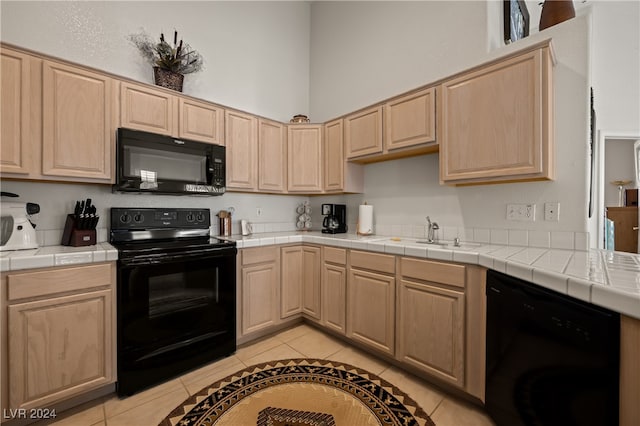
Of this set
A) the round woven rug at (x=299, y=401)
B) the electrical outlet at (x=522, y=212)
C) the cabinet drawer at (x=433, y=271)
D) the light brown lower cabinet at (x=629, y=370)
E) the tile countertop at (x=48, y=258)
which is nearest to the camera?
the light brown lower cabinet at (x=629, y=370)

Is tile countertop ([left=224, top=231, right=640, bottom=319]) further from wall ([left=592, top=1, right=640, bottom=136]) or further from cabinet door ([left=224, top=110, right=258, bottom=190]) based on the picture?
wall ([left=592, top=1, right=640, bottom=136])

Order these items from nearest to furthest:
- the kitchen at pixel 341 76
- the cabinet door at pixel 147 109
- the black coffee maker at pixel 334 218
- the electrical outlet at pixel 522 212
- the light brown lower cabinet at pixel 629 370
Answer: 1. the light brown lower cabinet at pixel 629 370
2. the kitchen at pixel 341 76
3. the electrical outlet at pixel 522 212
4. the cabinet door at pixel 147 109
5. the black coffee maker at pixel 334 218

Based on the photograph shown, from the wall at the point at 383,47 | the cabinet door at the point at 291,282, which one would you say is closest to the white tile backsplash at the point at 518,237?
the wall at the point at 383,47

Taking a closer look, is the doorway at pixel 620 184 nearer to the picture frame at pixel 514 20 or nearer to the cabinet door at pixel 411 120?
the picture frame at pixel 514 20

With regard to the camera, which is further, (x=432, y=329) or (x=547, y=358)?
(x=432, y=329)

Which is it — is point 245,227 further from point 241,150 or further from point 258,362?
point 258,362

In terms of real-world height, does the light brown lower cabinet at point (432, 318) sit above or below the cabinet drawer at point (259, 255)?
below

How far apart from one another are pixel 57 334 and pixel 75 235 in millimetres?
649

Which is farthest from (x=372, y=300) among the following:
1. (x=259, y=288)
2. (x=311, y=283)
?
(x=259, y=288)

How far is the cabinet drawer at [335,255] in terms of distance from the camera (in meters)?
2.34

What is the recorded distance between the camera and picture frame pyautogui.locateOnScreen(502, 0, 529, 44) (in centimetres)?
198

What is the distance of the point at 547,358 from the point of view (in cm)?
109

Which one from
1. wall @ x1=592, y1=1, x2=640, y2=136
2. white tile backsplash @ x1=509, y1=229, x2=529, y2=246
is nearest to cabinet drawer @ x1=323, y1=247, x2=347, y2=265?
white tile backsplash @ x1=509, y1=229, x2=529, y2=246

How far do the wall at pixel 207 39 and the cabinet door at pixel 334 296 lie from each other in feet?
6.71
